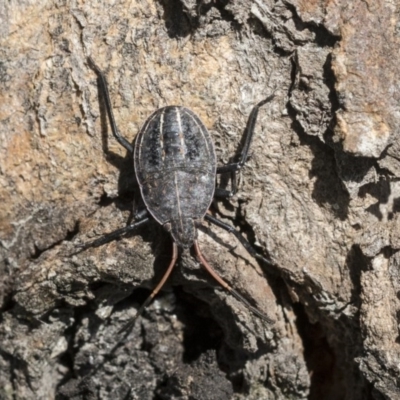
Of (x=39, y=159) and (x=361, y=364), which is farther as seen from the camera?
(x=39, y=159)

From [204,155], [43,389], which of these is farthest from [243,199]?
[43,389]

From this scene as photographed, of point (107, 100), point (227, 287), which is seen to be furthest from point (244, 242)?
point (107, 100)

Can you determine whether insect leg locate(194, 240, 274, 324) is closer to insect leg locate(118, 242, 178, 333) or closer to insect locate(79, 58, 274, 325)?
insect locate(79, 58, 274, 325)

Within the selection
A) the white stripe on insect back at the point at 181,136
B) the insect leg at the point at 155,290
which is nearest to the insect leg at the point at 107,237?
the insect leg at the point at 155,290

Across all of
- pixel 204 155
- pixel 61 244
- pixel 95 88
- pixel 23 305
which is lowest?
pixel 23 305

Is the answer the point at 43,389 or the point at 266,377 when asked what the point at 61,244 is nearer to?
the point at 43,389

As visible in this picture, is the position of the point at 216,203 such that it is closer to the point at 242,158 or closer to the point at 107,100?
the point at 242,158

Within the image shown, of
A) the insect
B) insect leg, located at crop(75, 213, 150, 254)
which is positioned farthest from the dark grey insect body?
insect leg, located at crop(75, 213, 150, 254)
